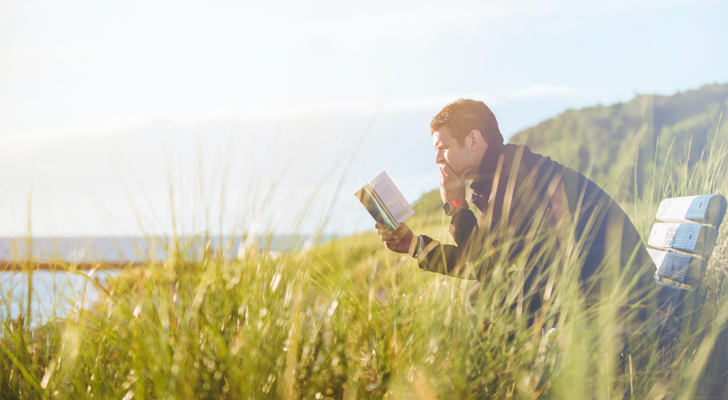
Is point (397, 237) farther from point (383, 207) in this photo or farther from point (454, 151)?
point (454, 151)

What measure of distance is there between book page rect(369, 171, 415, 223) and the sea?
15.4 inches

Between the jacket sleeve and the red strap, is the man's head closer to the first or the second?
the red strap

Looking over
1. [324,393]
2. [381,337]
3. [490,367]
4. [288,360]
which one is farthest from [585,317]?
[288,360]

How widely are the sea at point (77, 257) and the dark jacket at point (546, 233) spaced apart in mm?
670

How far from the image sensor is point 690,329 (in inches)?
96.7

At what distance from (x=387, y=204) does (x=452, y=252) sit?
0.41 m

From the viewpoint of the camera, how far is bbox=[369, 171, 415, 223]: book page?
2.17 m

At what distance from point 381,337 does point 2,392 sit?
55.4 inches

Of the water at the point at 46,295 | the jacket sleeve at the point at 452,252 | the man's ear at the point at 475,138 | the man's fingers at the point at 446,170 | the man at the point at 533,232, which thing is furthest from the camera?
the man's fingers at the point at 446,170

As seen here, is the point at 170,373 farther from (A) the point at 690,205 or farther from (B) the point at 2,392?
(A) the point at 690,205

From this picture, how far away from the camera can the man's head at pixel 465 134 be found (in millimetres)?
2463

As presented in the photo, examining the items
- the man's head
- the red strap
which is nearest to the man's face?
the man's head

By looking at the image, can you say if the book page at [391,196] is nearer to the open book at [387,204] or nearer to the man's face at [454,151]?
the open book at [387,204]

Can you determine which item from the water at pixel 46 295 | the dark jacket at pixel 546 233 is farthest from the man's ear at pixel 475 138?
the water at pixel 46 295
